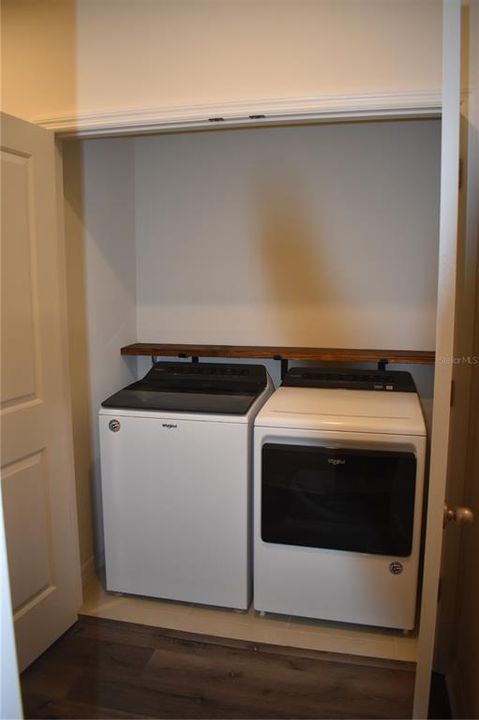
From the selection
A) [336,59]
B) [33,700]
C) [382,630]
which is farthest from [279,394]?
[33,700]

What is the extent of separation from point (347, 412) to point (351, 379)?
459mm

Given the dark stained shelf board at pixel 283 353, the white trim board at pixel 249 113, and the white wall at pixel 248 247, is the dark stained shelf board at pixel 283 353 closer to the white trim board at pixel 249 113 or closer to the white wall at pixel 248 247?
the white wall at pixel 248 247

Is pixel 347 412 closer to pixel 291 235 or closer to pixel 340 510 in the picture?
pixel 340 510

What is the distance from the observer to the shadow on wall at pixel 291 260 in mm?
2656

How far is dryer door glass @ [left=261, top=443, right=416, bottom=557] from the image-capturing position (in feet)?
6.37

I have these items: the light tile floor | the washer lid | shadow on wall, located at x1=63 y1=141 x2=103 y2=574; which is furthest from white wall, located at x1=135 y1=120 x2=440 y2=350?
the light tile floor

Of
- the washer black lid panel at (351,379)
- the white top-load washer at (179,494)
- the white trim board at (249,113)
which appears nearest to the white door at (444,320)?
the white trim board at (249,113)

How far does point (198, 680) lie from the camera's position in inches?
72.8

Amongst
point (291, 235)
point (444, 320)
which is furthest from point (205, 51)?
point (444, 320)

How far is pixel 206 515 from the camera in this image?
2145 millimetres

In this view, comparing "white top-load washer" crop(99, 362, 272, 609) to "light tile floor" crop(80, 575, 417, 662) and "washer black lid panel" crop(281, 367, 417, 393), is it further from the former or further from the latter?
"washer black lid panel" crop(281, 367, 417, 393)

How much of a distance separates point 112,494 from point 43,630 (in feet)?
1.86

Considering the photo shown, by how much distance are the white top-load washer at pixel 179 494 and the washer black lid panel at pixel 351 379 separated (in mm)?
318

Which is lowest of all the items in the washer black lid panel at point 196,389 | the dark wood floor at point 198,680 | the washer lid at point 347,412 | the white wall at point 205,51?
the dark wood floor at point 198,680
